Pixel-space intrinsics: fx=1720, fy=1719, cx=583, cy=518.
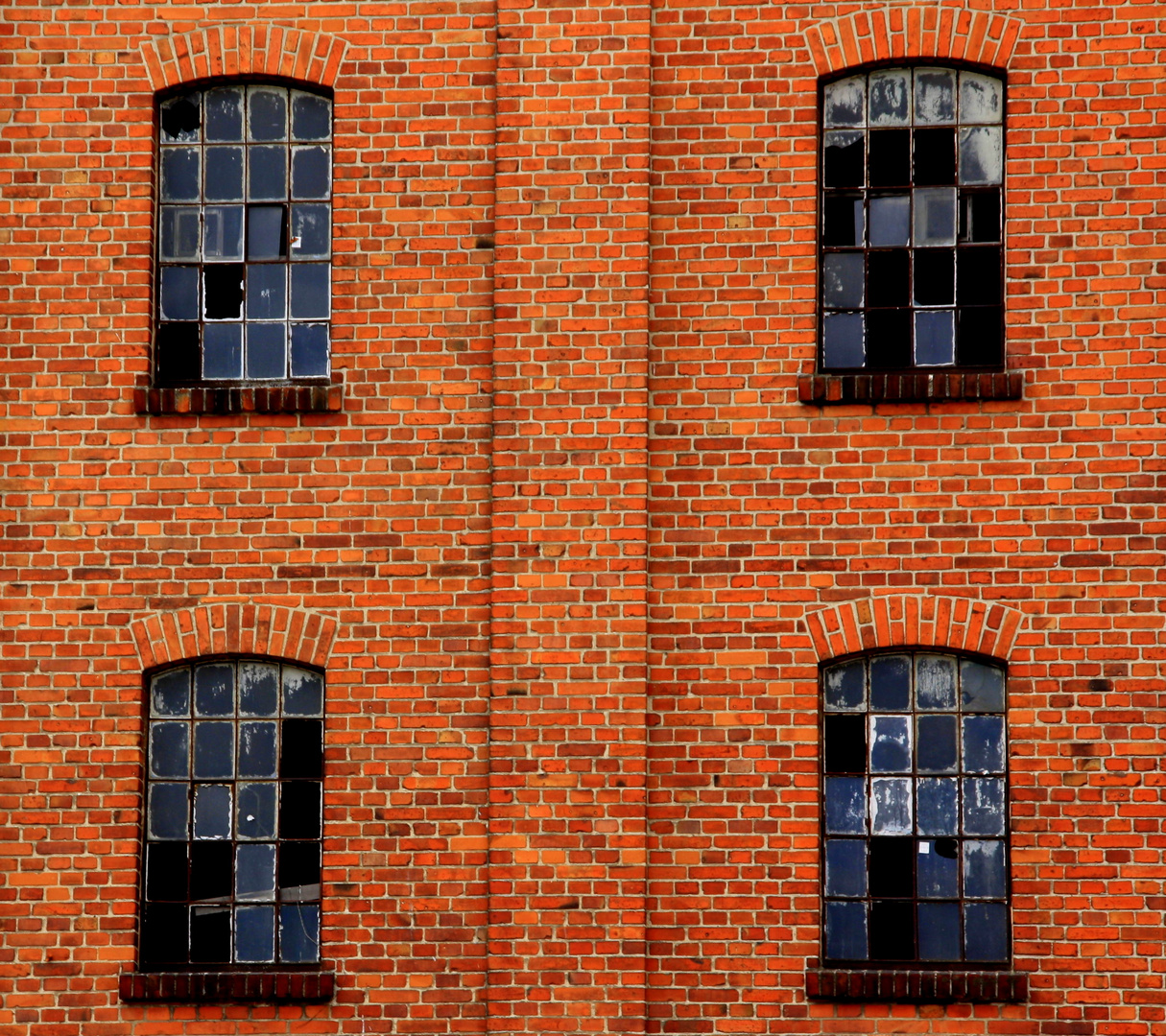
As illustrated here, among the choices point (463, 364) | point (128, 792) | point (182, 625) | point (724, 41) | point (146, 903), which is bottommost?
point (146, 903)

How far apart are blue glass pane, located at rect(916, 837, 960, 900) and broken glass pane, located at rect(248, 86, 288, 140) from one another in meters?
5.59

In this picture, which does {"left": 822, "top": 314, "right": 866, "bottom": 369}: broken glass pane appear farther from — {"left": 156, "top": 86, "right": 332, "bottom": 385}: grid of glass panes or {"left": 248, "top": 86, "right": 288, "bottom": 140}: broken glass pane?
{"left": 248, "top": 86, "right": 288, "bottom": 140}: broken glass pane

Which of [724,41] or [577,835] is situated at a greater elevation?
[724,41]

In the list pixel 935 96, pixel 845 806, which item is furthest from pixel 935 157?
pixel 845 806

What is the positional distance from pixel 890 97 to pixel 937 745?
3785 mm

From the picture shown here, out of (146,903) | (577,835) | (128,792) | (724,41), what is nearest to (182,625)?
(128,792)

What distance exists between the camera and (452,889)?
31.2ft

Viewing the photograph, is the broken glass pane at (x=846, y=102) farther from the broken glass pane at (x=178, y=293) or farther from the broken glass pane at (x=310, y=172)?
the broken glass pane at (x=178, y=293)

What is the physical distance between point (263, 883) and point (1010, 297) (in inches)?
212

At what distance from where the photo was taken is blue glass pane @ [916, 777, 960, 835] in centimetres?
957

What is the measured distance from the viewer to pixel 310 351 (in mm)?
10195

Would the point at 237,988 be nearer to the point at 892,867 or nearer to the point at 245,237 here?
the point at 892,867

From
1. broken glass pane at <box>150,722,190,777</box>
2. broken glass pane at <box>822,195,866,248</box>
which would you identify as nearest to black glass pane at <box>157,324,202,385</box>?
broken glass pane at <box>150,722,190,777</box>

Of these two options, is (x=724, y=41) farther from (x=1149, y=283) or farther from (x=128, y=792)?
(x=128, y=792)
